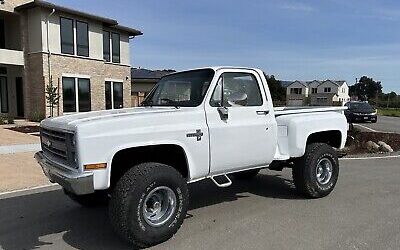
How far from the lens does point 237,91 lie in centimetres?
521

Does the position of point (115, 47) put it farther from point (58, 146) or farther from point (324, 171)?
point (58, 146)

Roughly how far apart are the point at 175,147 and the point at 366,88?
12085cm

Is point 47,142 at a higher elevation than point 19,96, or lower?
lower

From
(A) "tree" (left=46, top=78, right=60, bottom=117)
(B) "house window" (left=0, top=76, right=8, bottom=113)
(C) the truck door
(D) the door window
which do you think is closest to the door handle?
(C) the truck door

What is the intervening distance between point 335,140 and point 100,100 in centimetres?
1906

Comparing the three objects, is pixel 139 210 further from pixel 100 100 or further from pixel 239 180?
pixel 100 100

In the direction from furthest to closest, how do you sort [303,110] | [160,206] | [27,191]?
[27,191] < [303,110] < [160,206]

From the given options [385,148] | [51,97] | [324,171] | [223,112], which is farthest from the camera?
[51,97]

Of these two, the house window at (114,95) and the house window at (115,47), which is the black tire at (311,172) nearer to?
the house window at (114,95)

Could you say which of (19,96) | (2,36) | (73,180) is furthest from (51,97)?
(73,180)

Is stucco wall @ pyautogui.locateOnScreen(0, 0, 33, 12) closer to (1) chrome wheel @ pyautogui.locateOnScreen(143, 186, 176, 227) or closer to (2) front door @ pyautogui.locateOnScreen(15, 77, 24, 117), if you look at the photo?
(2) front door @ pyautogui.locateOnScreen(15, 77, 24, 117)

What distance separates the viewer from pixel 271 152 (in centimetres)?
545

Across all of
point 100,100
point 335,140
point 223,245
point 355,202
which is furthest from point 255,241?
point 100,100

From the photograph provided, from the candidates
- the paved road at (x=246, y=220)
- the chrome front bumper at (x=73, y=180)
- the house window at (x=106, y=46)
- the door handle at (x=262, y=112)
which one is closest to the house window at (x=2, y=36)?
the house window at (x=106, y=46)
